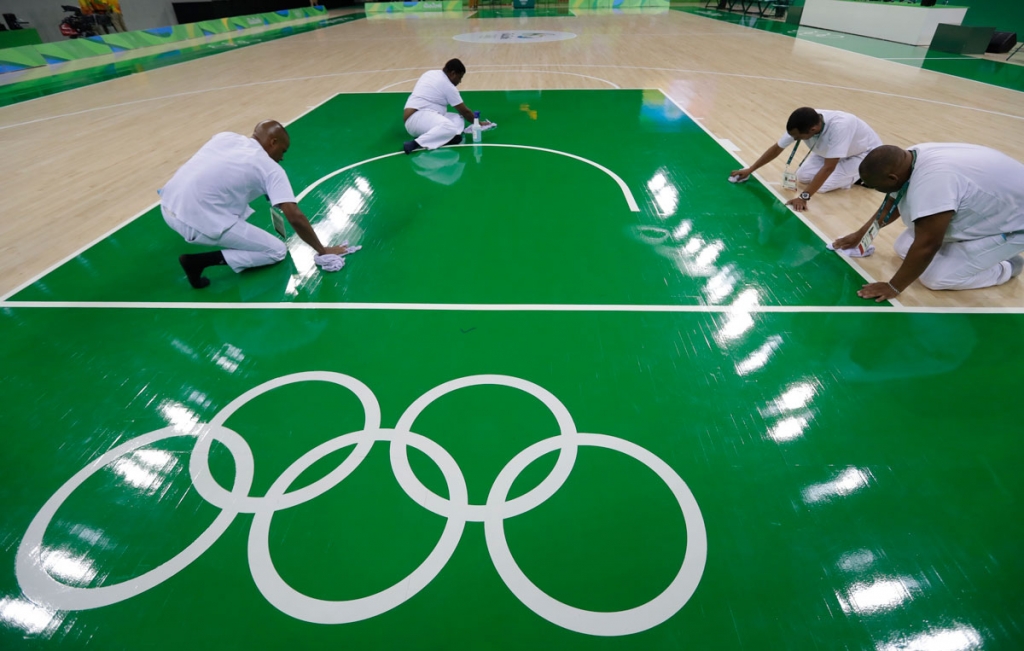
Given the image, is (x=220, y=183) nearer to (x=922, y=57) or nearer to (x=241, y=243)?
(x=241, y=243)

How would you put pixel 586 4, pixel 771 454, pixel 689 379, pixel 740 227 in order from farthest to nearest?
pixel 586 4 < pixel 740 227 < pixel 689 379 < pixel 771 454

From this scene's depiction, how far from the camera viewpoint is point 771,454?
8.55 ft

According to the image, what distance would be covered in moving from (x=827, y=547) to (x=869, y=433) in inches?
33.2

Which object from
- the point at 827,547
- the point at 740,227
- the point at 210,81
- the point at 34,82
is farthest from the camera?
the point at 34,82

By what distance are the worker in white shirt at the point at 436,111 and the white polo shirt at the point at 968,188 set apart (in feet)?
17.1

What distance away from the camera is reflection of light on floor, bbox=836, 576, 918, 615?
78.6 inches

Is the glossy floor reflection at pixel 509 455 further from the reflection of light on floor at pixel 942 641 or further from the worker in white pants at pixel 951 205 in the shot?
the worker in white pants at pixel 951 205

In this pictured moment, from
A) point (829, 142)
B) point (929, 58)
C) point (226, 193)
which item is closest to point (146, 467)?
point (226, 193)

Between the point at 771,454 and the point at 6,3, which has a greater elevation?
the point at 6,3

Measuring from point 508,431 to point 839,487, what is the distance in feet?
5.43

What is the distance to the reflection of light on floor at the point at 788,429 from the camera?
2.70 m

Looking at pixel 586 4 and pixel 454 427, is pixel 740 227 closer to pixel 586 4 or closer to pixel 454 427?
pixel 454 427

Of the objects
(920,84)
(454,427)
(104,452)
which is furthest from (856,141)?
(920,84)

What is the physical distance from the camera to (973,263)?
366cm
